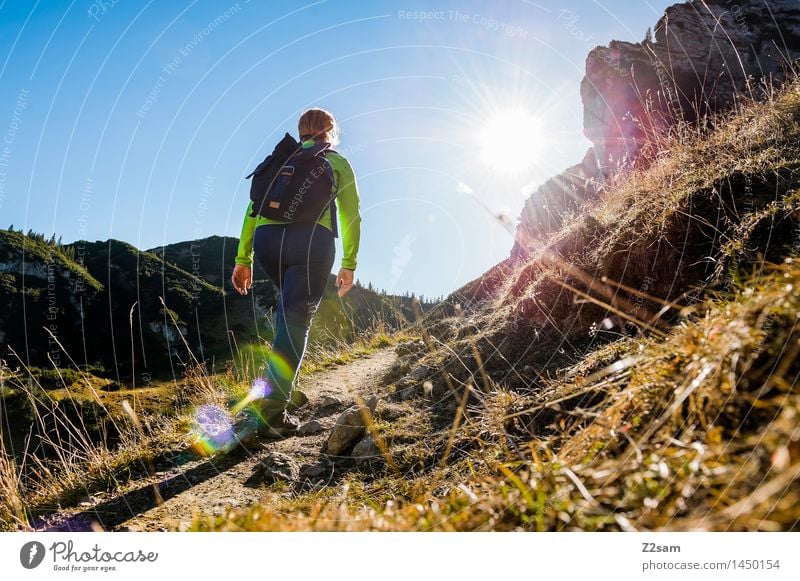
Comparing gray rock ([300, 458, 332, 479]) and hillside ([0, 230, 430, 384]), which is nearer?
gray rock ([300, 458, 332, 479])

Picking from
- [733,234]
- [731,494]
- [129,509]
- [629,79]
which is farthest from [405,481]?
[629,79]

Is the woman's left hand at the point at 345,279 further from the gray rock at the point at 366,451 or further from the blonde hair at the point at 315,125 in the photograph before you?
the gray rock at the point at 366,451

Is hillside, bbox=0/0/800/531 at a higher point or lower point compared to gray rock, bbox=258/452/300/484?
higher

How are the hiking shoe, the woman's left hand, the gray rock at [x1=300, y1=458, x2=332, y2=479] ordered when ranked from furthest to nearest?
the woman's left hand → the hiking shoe → the gray rock at [x1=300, y1=458, x2=332, y2=479]

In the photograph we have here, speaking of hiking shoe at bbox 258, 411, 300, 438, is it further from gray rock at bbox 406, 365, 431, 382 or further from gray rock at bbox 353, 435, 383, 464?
gray rock at bbox 406, 365, 431, 382

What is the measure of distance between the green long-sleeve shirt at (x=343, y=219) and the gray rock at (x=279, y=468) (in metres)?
2.32

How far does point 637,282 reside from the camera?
3.97m

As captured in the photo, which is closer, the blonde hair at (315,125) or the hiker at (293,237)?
the hiker at (293,237)

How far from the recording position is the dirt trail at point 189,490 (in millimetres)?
3066

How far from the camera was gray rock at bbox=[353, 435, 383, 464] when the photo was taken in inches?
154

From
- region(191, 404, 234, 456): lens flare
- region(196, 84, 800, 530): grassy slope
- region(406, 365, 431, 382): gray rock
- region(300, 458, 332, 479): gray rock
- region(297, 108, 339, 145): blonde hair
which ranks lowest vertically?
region(300, 458, 332, 479): gray rock

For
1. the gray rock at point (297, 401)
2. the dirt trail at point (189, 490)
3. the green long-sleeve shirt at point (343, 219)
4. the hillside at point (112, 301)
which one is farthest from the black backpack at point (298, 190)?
the hillside at point (112, 301)

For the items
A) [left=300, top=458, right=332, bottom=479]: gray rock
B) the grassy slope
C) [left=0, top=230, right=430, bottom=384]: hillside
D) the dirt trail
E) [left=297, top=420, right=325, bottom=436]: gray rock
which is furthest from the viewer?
[left=0, top=230, right=430, bottom=384]: hillside

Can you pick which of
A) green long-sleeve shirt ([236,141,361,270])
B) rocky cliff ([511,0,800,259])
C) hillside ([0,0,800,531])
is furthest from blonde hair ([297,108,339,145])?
rocky cliff ([511,0,800,259])
